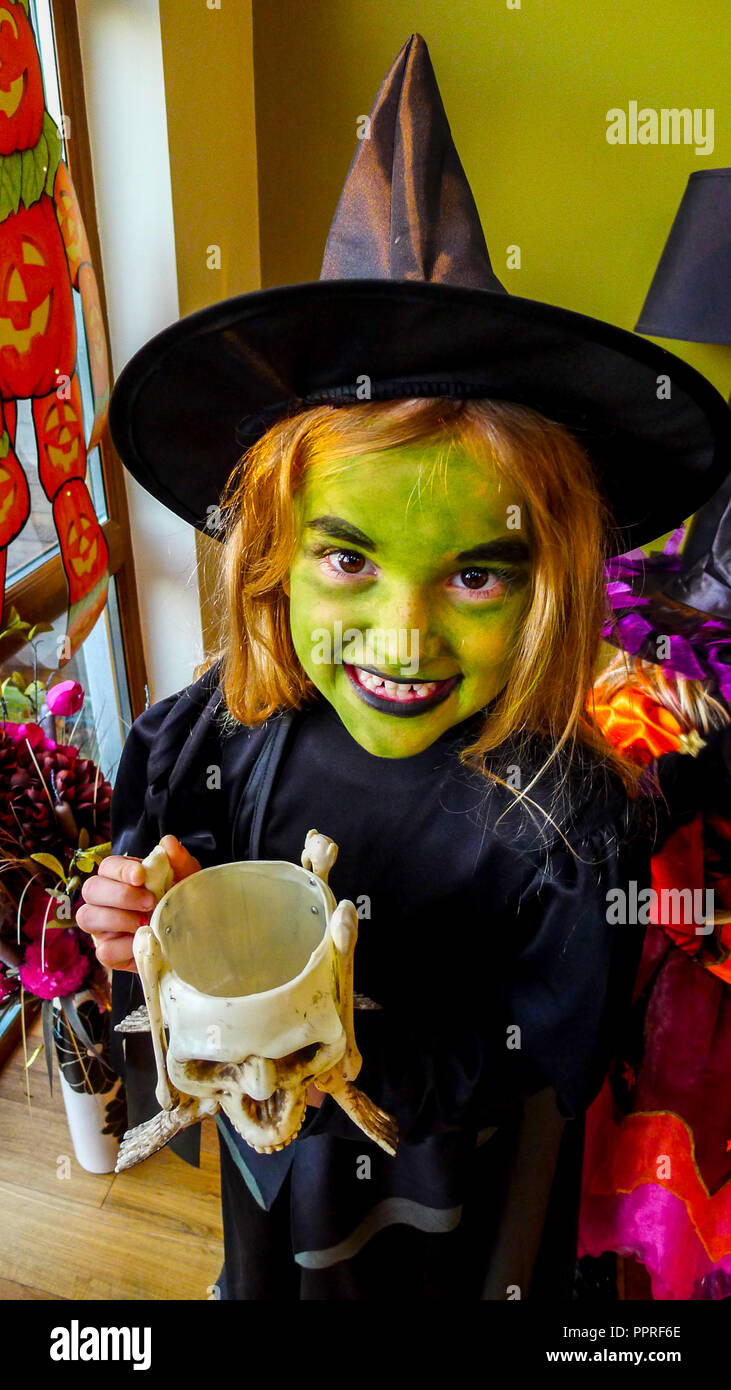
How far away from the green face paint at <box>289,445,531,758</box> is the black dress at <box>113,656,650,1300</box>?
0.11 m

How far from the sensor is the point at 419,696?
589 millimetres

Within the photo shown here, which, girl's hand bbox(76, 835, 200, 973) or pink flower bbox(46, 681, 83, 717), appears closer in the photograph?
girl's hand bbox(76, 835, 200, 973)

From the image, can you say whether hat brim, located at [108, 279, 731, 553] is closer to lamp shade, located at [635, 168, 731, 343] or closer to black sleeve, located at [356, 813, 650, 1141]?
black sleeve, located at [356, 813, 650, 1141]

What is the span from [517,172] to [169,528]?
109cm

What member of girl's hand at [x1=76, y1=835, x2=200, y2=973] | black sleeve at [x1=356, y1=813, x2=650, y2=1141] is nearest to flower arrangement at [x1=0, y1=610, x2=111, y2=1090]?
girl's hand at [x1=76, y1=835, x2=200, y2=973]

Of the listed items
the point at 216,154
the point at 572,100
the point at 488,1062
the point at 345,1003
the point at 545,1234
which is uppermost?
the point at 572,100

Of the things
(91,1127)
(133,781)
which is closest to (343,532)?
(133,781)

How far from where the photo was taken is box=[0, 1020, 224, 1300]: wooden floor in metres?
1.01

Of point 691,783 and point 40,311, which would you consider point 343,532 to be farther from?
point 40,311

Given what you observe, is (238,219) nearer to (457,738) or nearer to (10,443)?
(10,443)

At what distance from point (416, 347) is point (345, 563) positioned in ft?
0.46

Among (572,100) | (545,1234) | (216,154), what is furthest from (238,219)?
(545,1234)

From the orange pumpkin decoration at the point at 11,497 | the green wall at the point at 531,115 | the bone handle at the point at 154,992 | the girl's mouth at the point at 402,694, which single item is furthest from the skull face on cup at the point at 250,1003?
the green wall at the point at 531,115

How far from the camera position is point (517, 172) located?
183cm
